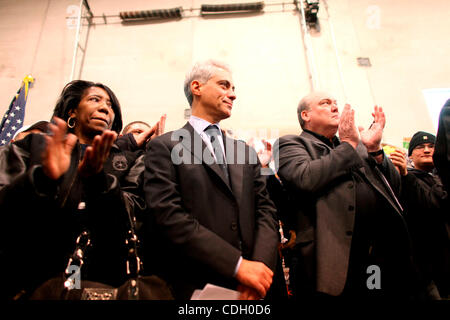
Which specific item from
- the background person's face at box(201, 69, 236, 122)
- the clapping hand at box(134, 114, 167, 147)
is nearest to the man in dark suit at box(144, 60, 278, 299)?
the background person's face at box(201, 69, 236, 122)

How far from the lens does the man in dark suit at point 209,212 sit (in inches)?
40.8

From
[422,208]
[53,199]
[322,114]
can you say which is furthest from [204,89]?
[422,208]

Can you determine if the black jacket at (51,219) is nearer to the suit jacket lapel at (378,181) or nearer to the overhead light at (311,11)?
the suit jacket lapel at (378,181)

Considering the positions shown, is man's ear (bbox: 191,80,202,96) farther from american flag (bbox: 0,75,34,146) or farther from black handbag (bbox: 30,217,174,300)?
american flag (bbox: 0,75,34,146)

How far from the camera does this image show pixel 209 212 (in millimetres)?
1156

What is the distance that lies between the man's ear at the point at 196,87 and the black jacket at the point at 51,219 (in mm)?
780

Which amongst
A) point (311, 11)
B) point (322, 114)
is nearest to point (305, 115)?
point (322, 114)

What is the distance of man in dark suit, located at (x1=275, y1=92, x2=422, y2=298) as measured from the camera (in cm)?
126

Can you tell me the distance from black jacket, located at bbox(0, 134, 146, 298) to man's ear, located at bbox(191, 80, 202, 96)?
780mm

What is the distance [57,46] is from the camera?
438 cm
